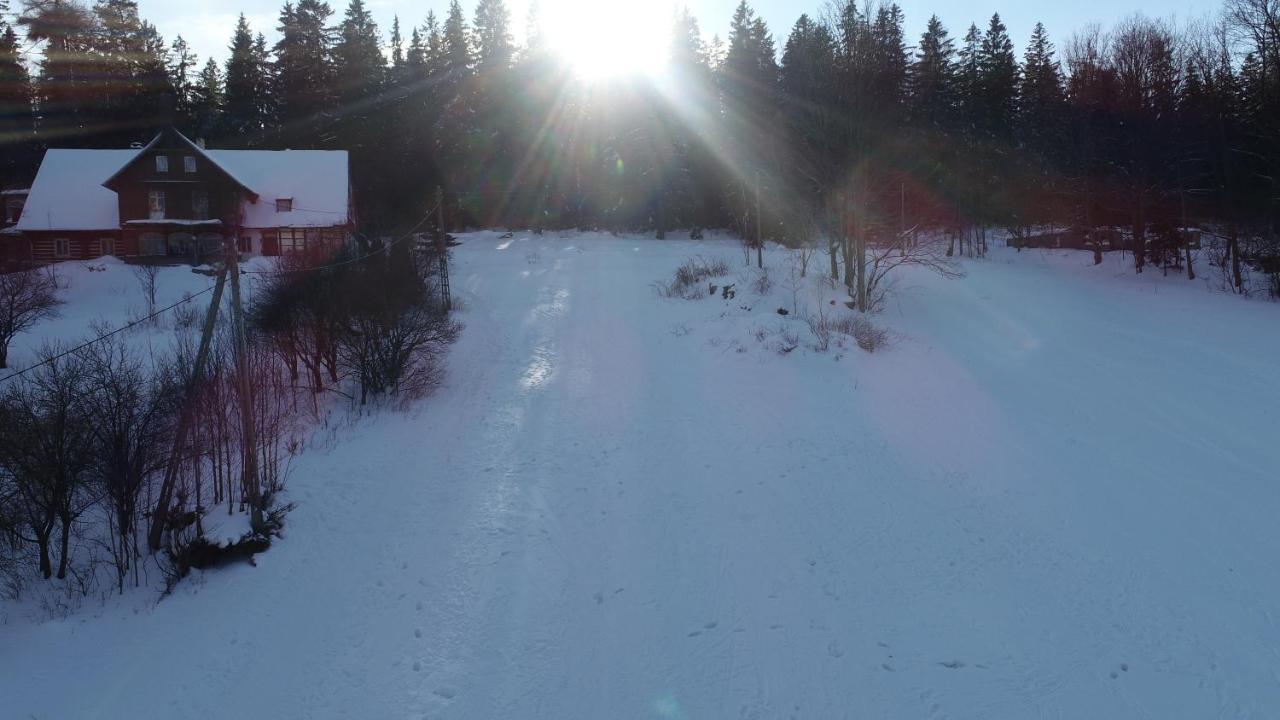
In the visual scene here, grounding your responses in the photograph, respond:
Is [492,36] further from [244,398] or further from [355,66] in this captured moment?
[244,398]

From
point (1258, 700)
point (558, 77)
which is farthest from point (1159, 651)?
point (558, 77)

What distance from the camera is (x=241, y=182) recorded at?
3581cm

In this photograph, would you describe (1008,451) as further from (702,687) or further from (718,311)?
(718,311)

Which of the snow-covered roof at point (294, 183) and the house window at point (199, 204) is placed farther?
the snow-covered roof at point (294, 183)

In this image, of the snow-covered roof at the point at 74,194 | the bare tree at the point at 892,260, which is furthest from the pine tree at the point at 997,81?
the snow-covered roof at the point at 74,194

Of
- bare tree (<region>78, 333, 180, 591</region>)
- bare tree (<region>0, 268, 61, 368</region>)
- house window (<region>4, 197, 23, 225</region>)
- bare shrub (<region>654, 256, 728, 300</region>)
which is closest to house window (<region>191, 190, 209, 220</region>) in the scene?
house window (<region>4, 197, 23, 225</region>)

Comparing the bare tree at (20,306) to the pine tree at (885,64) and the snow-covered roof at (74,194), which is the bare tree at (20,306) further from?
the pine tree at (885,64)

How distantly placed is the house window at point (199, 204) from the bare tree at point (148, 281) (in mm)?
3681

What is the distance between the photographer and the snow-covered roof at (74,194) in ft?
114

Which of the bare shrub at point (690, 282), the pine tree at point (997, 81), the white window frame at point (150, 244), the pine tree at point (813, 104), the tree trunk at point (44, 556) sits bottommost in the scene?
Result: the tree trunk at point (44, 556)

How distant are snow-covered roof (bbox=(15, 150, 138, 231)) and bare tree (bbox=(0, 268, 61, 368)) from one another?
1215 cm

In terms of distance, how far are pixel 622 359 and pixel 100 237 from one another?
32.9 meters

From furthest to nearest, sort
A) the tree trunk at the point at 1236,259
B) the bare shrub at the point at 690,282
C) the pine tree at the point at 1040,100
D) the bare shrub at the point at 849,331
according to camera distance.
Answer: the pine tree at the point at 1040,100, the bare shrub at the point at 690,282, the tree trunk at the point at 1236,259, the bare shrub at the point at 849,331

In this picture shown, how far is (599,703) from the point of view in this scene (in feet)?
20.6
